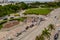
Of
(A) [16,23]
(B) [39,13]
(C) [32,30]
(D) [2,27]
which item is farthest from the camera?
(B) [39,13]

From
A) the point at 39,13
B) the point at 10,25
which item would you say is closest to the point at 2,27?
the point at 10,25

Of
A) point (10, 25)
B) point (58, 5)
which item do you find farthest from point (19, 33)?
point (58, 5)

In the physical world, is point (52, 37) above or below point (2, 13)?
above

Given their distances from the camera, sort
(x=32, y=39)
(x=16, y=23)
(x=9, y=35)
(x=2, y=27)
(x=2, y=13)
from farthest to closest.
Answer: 1. (x=2, y=13)
2. (x=16, y=23)
3. (x=2, y=27)
4. (x=9, y=35)
5. (x=32, y=39)

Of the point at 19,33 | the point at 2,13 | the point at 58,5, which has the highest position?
the point at 19,33

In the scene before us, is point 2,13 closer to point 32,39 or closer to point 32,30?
point 32,30

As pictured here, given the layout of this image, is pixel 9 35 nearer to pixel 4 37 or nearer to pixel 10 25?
pixel 4 37

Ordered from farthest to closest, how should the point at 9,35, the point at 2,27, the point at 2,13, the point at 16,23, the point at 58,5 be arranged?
the point at 58,5 → the point at 2,13 → the point at 16,23 → the point at 2,27 → the point at 9,35

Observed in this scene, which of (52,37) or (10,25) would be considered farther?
(10,25)

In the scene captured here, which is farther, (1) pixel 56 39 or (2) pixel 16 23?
(2) pixel 16 23
